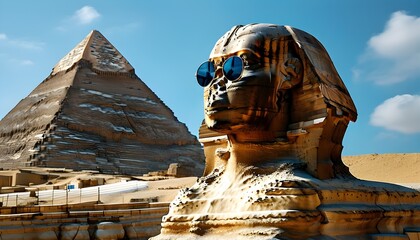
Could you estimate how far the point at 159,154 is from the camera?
84.2m

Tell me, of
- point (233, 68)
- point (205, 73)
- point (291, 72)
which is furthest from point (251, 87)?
point (205, 73)

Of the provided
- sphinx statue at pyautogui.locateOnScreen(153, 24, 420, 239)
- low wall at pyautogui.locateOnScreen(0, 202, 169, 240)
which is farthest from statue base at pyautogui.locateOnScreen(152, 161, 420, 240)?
low wall at pyautogui.locateOnScreen(0, 202, 169, 240)

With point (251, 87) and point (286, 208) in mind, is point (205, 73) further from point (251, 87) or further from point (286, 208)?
point (286, 208)

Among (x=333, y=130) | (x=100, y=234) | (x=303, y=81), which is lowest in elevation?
(x=100, y=234)

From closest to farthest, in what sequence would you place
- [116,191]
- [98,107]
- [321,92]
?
[321,92] → [116,191] → [98,107]

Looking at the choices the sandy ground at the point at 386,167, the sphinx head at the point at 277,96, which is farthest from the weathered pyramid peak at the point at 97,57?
the sphinx head at the point at 277,96

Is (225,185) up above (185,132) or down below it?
below

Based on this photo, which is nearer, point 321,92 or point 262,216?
point 262,216

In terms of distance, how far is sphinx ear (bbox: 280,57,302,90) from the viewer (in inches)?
221

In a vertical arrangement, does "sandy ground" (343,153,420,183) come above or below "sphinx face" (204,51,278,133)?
above

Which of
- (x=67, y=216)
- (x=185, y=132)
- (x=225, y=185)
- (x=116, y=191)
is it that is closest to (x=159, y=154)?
(x=185, y=132)

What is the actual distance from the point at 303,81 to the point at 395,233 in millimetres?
1891

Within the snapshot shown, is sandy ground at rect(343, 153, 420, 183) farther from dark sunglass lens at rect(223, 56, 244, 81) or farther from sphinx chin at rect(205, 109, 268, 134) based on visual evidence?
dark sunglass lens at rect(223, 56, 244, 81)

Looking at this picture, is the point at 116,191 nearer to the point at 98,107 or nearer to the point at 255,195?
the point at 255,195
